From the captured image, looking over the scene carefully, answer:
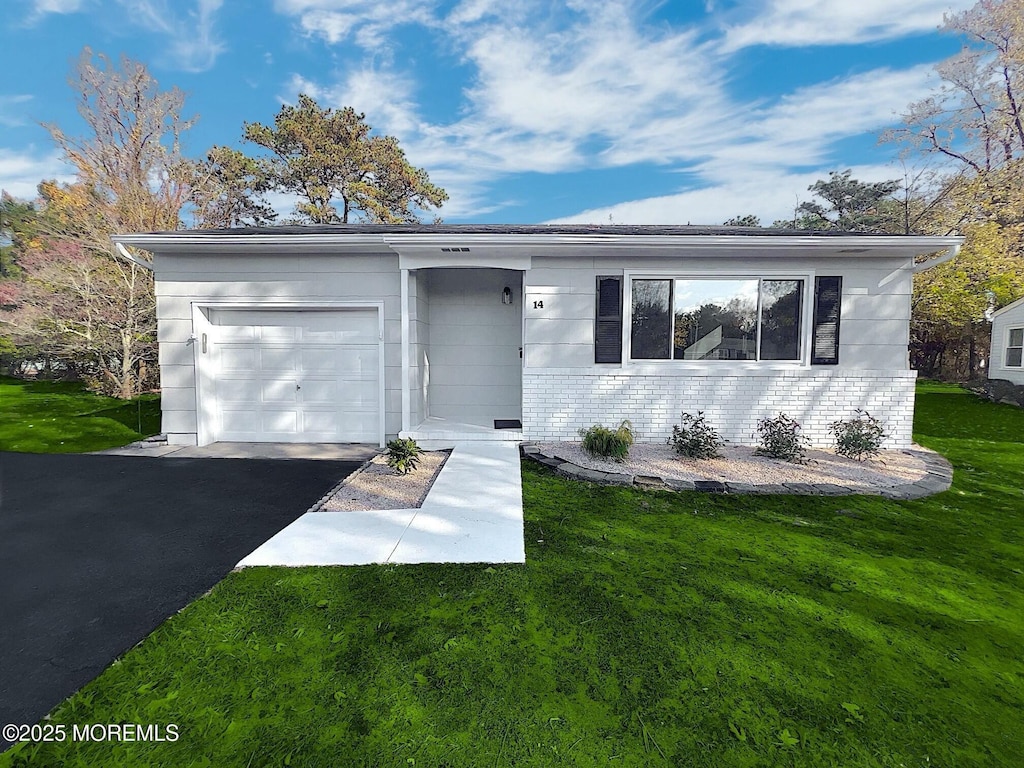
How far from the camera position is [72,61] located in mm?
12523

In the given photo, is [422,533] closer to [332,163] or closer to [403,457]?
[403,457]

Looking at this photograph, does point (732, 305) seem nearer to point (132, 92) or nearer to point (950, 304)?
point (950, 304)

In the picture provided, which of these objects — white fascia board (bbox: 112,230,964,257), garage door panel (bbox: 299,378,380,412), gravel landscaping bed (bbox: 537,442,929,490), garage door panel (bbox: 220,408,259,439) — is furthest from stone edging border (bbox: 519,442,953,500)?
garage door panel (bbox: 220,408,259,439)

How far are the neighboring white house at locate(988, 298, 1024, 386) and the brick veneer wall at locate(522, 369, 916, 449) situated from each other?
8931 mm

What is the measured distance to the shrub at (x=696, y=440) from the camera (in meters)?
6.00

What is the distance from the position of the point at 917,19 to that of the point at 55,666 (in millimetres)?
20251

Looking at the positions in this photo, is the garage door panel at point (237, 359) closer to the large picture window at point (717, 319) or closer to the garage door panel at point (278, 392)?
the garage door panel at point (278, 392)

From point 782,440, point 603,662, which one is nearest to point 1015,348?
point 782,440

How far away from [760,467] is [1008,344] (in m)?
12.3

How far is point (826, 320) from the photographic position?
6.61 m

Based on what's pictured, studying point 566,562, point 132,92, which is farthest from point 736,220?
point 566,562

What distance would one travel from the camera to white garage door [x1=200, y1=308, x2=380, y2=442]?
282 inches

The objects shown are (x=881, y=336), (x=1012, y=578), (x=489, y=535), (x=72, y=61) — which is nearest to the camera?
(x=1012, y=578)
